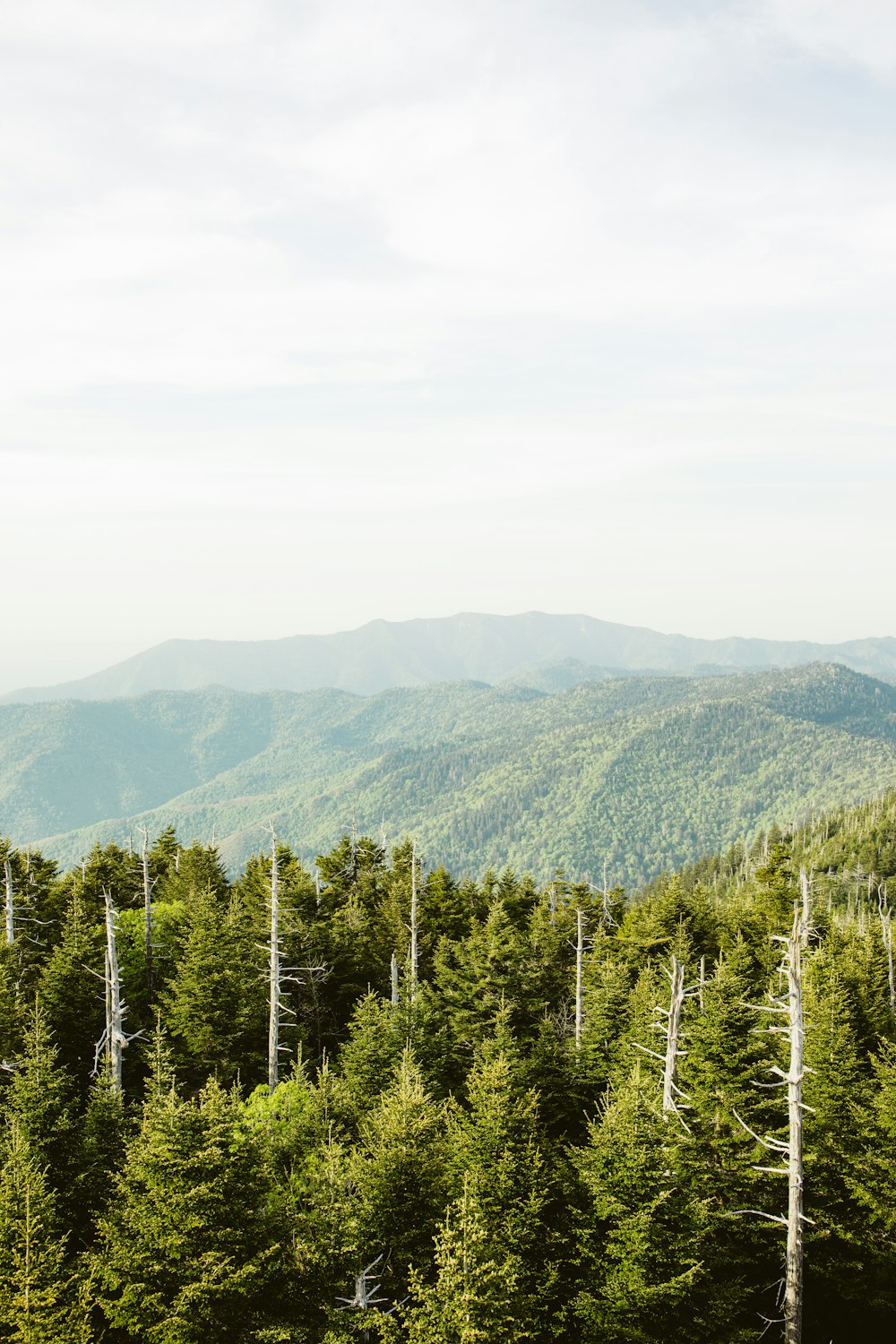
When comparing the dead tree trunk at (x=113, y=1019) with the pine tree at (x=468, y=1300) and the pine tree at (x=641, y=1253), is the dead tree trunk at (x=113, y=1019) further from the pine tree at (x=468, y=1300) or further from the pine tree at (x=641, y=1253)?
the pine tree at (x=641, y=1253)

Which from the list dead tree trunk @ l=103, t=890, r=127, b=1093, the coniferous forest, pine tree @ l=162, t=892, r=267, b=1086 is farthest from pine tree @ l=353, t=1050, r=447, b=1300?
pine tree @ l=162, t=892, r=267, b=1086

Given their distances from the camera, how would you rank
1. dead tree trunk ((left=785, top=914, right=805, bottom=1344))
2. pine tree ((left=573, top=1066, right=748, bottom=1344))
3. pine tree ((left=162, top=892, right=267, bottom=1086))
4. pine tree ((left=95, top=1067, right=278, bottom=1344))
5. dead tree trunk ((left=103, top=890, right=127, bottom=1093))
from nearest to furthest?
pine tree ((left=95, top=1067, right=278, bottom=1344)) < pine tree ((left=573, top=1066, right=748, bottom=1344)) < dead tree trunk ((left=785, top=914, right=805, bottom=1344)) < dead tree trunk ((left=103, top=890, right=127, bottom=1093)) < pine tree ((left=162, top=892, right=267, bottom=1086))

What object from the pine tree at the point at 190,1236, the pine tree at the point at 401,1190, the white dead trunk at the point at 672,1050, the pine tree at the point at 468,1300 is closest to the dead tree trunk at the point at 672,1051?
the white dead trunk at the point at 672,1050

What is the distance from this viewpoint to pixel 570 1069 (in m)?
34.6

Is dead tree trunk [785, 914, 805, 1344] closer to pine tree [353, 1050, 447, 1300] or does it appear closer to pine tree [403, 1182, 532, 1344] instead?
pine tree [403, 1182, 532, 1344]

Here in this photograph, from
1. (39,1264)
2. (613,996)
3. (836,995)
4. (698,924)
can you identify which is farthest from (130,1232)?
(698,924)

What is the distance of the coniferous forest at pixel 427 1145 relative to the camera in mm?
17594

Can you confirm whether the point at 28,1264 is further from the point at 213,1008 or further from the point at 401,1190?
the point at 213,1008

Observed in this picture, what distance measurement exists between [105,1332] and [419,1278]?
7.45 m

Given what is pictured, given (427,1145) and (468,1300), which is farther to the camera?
(427,1145)

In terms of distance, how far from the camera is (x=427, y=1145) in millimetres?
22078

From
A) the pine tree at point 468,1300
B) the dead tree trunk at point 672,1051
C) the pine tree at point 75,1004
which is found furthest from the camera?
the pine tree at point 75,1004

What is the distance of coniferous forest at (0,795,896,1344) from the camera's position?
1759 centimetres

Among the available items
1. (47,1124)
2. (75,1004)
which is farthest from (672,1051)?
(75,1004)
